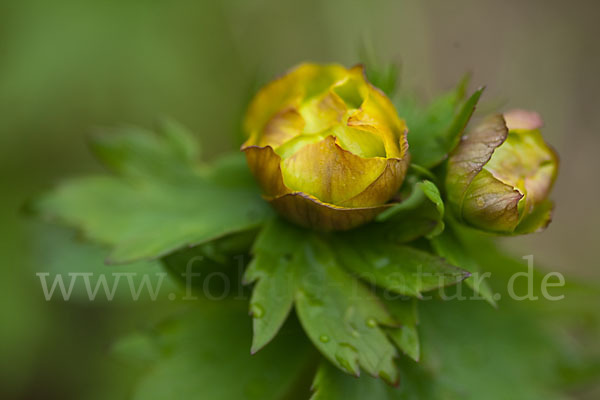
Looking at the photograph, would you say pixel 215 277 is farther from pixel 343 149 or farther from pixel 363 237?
pixel 343 149

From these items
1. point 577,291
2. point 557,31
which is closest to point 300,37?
point 557,31

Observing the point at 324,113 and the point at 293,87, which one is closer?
the point at 324,113

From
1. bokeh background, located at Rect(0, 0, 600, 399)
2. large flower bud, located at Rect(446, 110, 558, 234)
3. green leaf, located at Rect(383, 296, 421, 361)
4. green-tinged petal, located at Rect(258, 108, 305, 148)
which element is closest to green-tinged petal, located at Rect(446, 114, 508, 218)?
large flower bud, located at Rect(446, 110, 558, 234)

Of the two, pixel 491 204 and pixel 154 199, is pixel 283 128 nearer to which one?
pixel 491 204

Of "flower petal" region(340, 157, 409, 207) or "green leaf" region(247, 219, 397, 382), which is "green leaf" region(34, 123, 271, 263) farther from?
"flower petal" region(340, 157, 409, 207)

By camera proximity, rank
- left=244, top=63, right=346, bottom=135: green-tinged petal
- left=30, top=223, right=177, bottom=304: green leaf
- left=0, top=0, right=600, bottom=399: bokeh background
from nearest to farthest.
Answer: left=244, top=63, right=346, bottom=135: green-tinged petal → left=30, top=223, right=177, bottom=304: green leaf → left=0, top=0, right=600, bottom=399: bokeh background

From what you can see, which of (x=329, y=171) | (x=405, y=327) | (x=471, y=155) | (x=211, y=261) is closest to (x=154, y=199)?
(x=211, y=261)
